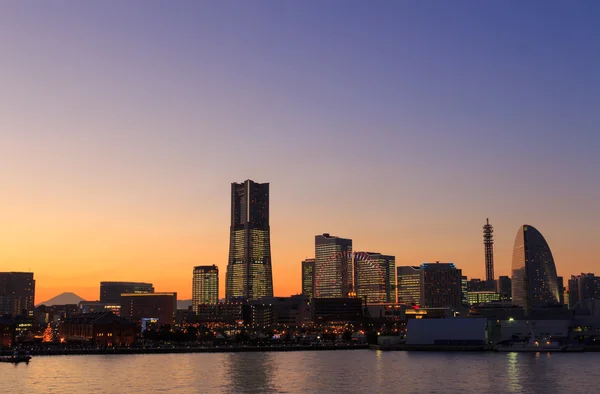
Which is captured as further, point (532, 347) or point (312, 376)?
point (532, 347)

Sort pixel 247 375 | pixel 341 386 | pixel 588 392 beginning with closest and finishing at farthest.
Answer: pixel 588 392
pixel 341 386
pixel 247 375

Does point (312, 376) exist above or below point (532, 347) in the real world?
above

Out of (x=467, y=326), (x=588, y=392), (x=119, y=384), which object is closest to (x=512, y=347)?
(x=467, y=326)

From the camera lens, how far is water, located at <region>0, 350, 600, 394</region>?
3622 inches

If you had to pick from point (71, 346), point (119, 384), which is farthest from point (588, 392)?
point (71, 346)

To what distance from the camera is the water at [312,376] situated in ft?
302

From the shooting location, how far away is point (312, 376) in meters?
110

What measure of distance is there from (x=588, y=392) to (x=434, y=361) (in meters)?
58.2

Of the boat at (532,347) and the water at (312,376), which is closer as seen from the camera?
the water at (312,376)

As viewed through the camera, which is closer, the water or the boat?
the water

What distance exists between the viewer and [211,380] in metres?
104

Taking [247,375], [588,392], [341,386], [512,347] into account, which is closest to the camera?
[588,392]

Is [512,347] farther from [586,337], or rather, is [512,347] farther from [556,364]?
[556,364]

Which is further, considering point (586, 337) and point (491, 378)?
point (586, 337)
